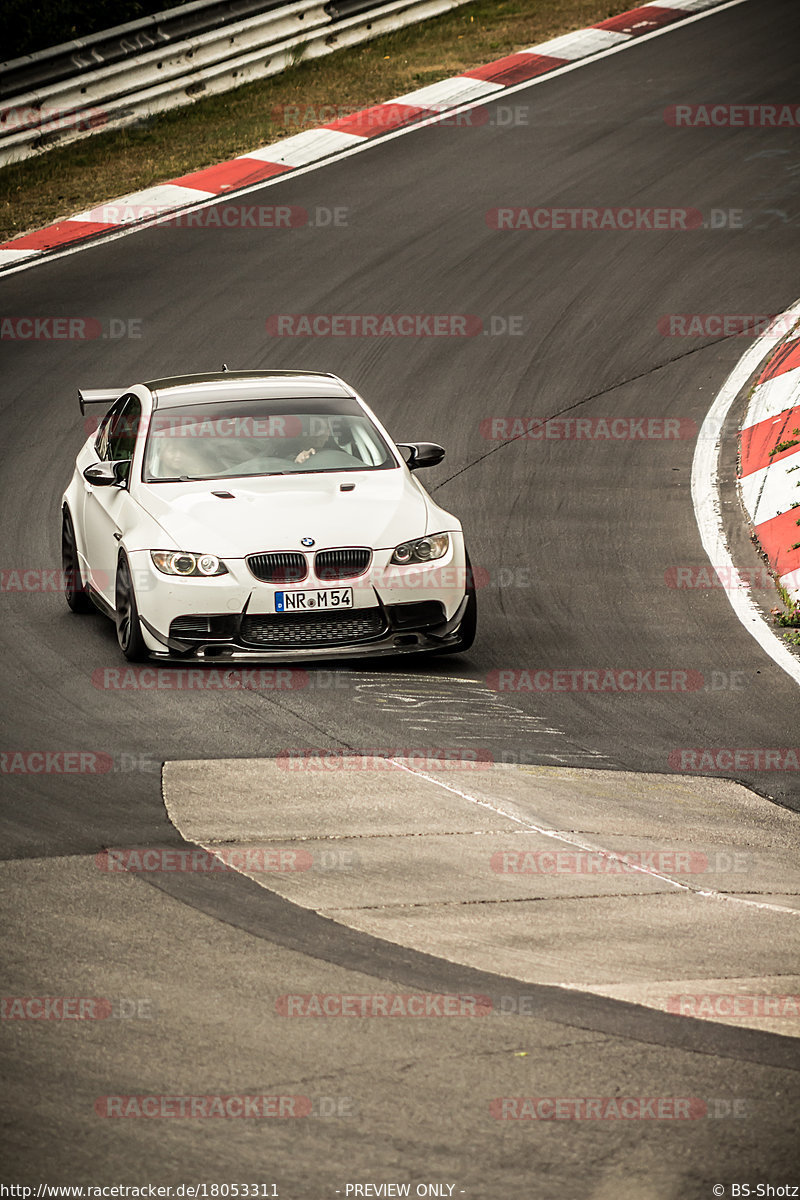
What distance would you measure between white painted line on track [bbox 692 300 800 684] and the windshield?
255 cm

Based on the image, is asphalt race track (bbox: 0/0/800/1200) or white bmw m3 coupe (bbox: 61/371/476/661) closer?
asphalt race track (bbox: 0/0/800/1200)

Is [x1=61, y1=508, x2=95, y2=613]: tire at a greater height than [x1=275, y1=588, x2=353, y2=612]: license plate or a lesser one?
lesser

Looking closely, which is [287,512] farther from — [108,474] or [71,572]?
[71,572]

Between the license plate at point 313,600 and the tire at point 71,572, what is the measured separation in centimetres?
202

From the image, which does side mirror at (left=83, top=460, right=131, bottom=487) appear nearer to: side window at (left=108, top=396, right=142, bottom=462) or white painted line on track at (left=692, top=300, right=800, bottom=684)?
side window at (left=108, top=396, right=142, bottom=462)

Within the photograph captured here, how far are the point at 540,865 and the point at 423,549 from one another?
312 cm

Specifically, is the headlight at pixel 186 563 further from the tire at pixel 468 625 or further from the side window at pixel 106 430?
the side window at pixel 106 430

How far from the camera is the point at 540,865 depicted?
620 centimetres

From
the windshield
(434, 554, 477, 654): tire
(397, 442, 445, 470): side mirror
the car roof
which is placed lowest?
(434, 554, 477, 654): tire

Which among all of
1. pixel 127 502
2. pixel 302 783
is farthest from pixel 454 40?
pixel 302 783

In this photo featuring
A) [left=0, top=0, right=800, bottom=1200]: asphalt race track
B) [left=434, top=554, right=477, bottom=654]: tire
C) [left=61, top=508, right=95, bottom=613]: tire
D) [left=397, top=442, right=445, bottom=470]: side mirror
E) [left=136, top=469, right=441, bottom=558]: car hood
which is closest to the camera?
[left=0, top=0, right=800, bottom=1200]: asphalt race track

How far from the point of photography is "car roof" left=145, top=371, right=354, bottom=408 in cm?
1005

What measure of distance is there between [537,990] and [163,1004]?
1.23 m

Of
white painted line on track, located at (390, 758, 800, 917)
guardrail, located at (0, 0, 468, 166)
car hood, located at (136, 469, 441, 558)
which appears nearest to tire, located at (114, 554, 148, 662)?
car hood, located at (136, 469, 441, 558)
